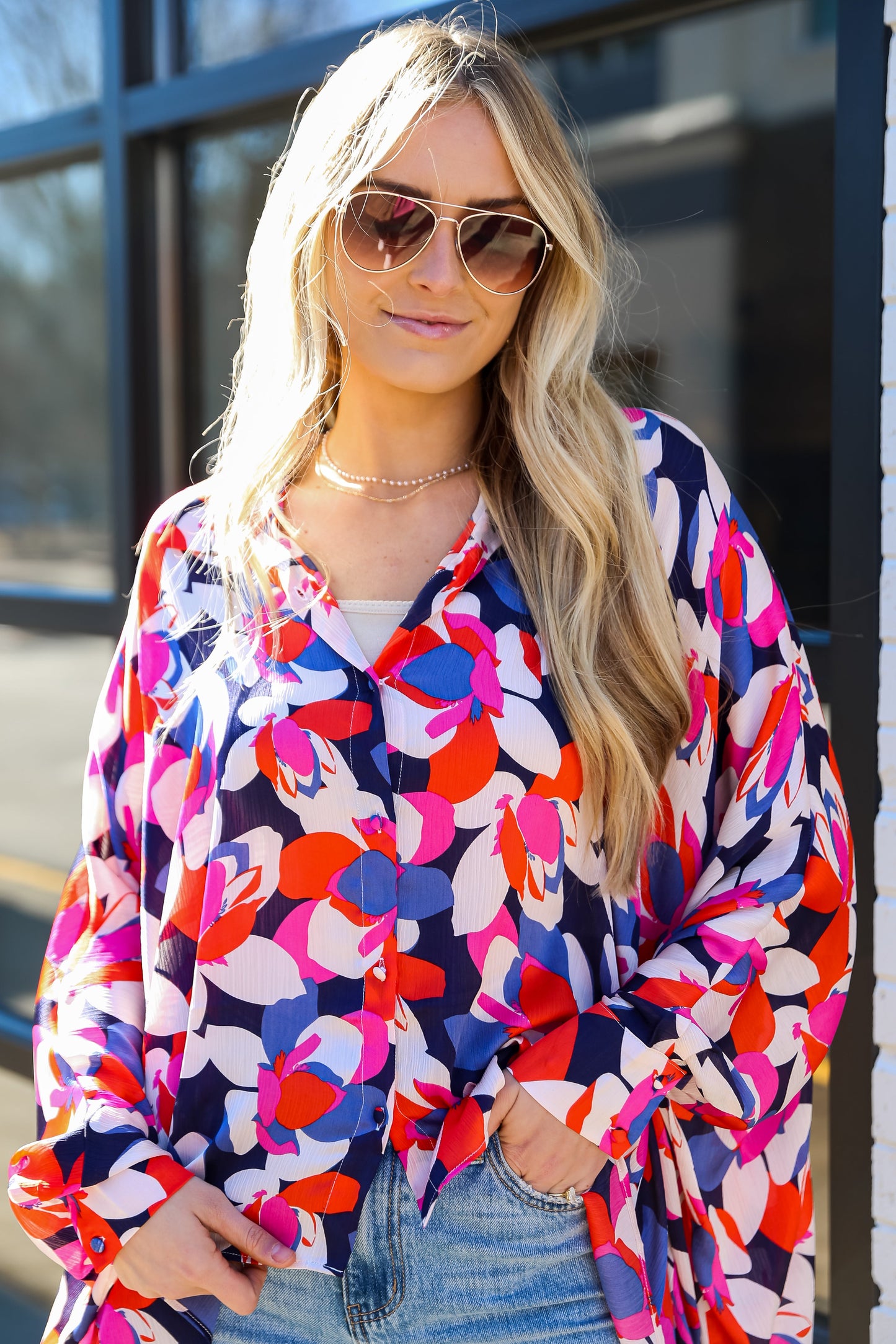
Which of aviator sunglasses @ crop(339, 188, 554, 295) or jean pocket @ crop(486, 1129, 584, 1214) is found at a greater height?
aviator sunglasses @ crop(339, 188, 554, 295)

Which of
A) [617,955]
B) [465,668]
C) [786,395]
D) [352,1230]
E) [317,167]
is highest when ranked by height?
[317,167]

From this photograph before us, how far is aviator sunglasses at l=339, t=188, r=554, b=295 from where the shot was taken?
4.22ft

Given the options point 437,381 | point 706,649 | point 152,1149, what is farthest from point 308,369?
point 152,1149

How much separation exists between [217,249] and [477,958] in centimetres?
186

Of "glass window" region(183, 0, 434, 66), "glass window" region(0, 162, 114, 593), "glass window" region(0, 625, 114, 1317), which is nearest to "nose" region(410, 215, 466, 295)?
"glass window" region(183, 0, 434, 66)

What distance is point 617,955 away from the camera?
4.31 ft

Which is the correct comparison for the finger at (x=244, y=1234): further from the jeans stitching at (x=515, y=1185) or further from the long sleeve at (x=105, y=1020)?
the jeans stitching at (x=515, y=1185)

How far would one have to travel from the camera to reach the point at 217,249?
98.2 inches

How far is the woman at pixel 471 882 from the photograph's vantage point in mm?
1219

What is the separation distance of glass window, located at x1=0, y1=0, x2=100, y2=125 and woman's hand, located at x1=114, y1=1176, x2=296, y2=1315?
95.1 inches

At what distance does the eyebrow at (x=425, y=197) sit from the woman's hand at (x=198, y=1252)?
45.0 inches

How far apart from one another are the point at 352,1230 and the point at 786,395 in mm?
1363

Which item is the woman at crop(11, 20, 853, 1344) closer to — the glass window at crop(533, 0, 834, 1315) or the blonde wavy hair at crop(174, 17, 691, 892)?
the blonde wavy hair at crop(174, 17, 691, 892)

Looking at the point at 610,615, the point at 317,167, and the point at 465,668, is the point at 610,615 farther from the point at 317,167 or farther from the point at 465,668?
the point at 317,167
